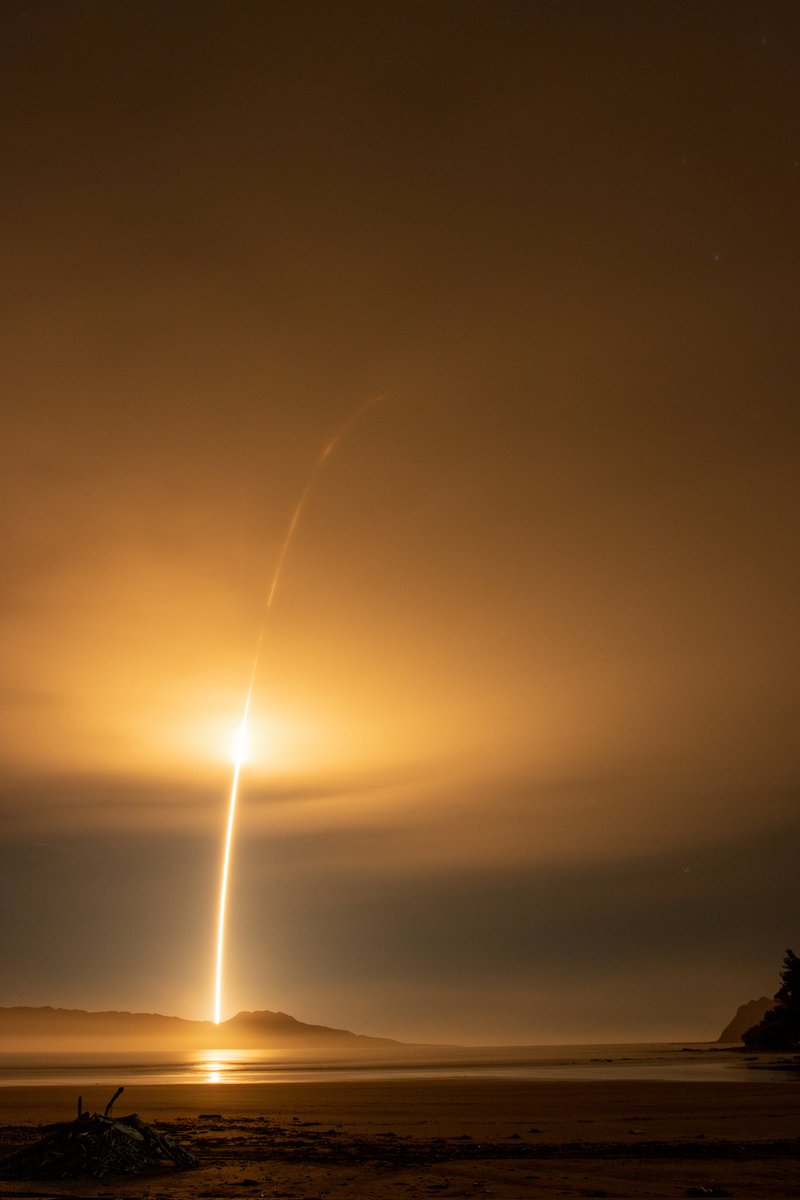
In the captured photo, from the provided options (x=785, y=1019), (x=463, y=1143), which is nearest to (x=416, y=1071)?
(x=785, y=1019)

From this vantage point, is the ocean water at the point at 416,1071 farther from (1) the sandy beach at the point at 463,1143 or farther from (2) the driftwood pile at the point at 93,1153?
(2) the driftwood pile at the point at 93,1153

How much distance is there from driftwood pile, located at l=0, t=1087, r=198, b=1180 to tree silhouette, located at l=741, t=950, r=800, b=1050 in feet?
216

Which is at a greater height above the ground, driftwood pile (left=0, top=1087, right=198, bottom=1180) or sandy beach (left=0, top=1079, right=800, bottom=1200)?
driftwood pile (left=0, top=1087, right=198, bottom=1180)

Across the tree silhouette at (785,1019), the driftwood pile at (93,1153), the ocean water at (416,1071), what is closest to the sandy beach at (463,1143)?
the driftwood pile at (93,1153)

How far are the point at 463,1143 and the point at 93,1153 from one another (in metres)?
7.94

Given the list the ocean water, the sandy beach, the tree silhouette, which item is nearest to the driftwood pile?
the sandy beach

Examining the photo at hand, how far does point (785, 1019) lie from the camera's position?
7594 cm

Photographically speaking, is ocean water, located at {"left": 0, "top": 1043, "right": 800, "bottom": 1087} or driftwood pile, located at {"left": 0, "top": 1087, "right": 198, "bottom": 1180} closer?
driftwood pile, located at {"left": 0, "top": 1087, "right": 198, "bottom": 1180}

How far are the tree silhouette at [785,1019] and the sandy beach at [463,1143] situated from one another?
37925 mm

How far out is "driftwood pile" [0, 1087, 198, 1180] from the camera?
15.0 meters

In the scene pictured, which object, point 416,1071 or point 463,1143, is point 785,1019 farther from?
point 463,1143

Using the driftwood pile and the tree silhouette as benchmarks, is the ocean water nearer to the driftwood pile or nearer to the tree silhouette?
the tree silhouette

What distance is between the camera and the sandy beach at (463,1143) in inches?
546

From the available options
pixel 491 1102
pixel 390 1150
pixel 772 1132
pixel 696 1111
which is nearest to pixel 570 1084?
pixel 491 1102
